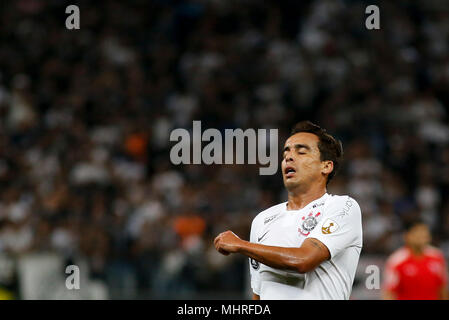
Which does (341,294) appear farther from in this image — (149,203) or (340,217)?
(149,203)

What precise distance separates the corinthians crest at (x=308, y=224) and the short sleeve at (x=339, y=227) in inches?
1.7

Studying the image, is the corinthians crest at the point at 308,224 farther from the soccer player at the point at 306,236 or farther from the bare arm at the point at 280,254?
the bare arm at the point at 280,254

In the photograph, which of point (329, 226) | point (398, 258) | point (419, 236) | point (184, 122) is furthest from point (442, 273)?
point (329, 226)

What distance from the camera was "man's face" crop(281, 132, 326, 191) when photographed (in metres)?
3.94

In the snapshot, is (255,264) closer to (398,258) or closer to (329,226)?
(329,226)

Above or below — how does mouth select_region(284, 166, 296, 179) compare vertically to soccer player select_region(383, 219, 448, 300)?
above

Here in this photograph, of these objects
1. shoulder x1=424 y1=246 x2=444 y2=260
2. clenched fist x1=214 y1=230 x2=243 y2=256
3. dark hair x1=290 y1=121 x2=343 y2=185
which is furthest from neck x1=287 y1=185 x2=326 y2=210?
shoulder x1=424 y1=246 x2=444 y2=260

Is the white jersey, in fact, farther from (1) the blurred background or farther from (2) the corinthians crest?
(1) the blurred background

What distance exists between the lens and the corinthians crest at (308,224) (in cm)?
377

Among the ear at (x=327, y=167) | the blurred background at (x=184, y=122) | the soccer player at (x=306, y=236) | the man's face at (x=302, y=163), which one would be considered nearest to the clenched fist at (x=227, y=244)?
the soccer player at (x=306, y=236)

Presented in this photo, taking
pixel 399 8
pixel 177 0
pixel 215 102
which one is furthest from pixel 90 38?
pixel 399 8

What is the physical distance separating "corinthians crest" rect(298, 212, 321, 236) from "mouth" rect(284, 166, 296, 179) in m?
0.25

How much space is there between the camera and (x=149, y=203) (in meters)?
10.2
